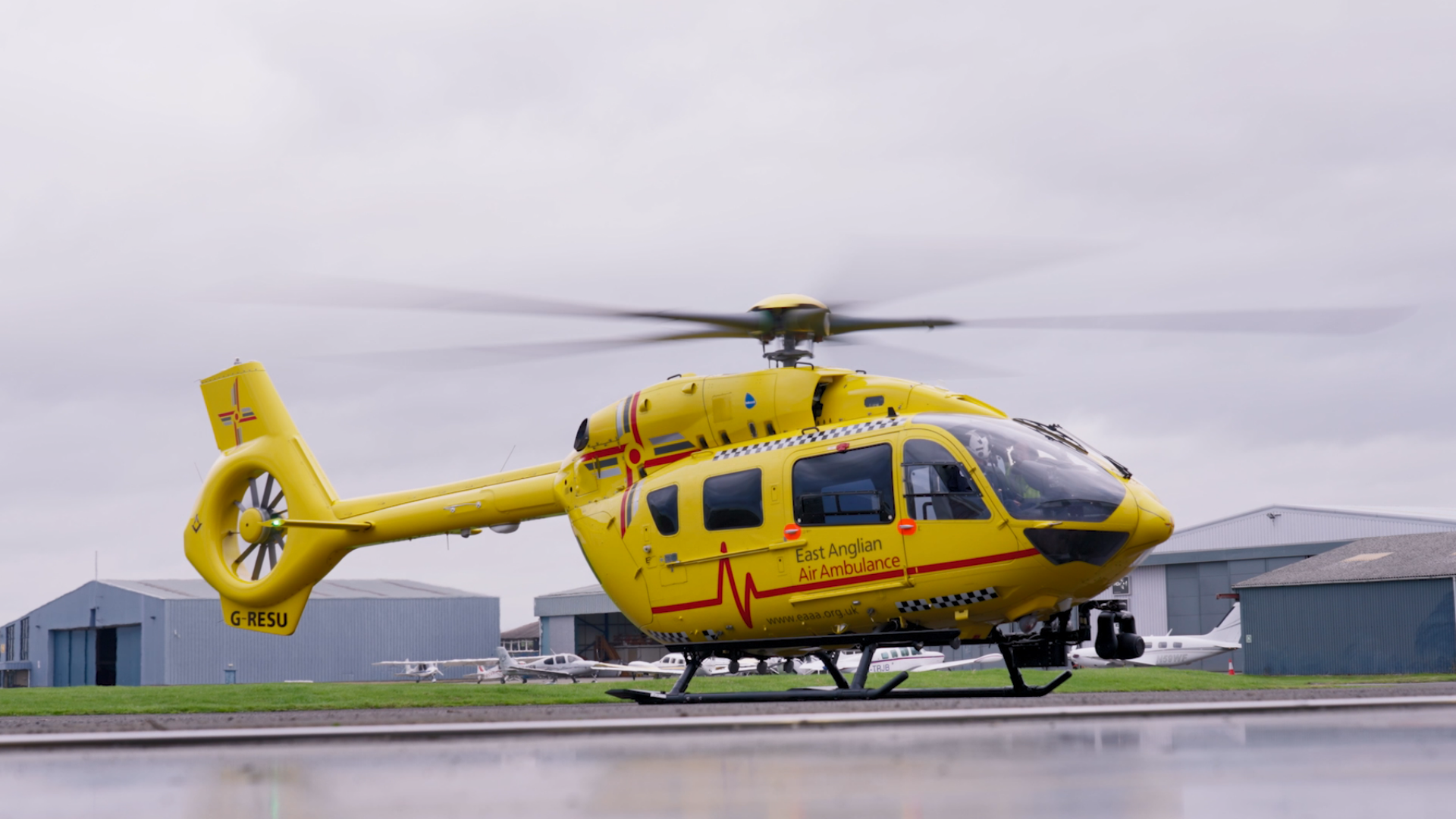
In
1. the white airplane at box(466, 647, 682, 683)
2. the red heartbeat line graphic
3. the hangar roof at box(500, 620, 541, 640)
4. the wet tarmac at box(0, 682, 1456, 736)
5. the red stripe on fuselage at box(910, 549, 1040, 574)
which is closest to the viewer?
the red stripe on fuselage at box(910, 549, 1040, 574)

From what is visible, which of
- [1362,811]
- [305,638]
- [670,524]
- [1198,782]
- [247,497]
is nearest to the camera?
[1362,811]

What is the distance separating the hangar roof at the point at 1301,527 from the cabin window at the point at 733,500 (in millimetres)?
44410

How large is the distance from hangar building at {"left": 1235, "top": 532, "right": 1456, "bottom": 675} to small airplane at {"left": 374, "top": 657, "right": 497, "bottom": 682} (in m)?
32.3

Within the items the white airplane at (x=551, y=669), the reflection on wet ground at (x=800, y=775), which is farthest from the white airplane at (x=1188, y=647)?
the reflection on wet ground at (x=800, y=775)

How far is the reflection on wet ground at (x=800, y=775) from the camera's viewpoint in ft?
17.5

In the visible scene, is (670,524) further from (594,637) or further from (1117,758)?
(594,637)

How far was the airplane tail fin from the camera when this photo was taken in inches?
1805

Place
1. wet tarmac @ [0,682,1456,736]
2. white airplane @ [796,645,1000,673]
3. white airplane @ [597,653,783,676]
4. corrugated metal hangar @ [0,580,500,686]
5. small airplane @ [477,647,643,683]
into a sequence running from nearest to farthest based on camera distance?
wet tarmac @ [0,682,1456,736] → white airplane @ [796,645,1000,673] → white airplane @ [597,653,783,676] → small airplane @ [477,647,643,683] → corrugated metal hangar @ [0,580,500,686]

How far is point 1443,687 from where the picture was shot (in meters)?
23.2

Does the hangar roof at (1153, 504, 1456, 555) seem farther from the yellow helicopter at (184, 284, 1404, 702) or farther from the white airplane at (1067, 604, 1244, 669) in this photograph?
the yellow helicopter at (184, 284, 1404, 702)

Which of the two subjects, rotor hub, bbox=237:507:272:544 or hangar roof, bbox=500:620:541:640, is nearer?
rotor hub, bbox=237:507:272:544

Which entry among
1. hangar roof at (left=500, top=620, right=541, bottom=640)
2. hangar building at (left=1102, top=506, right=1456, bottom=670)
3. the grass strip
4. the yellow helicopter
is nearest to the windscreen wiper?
the yellow helicopter

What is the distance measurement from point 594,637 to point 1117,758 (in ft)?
205

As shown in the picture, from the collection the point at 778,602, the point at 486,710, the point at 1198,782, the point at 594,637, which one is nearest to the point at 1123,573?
the point at 778,602
